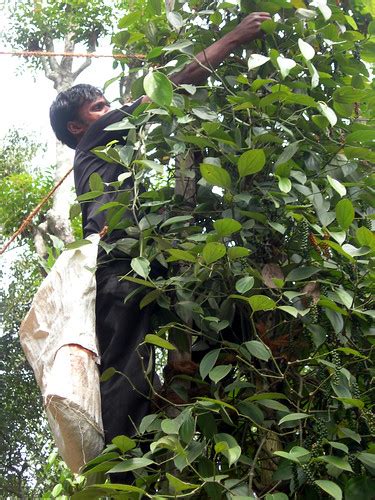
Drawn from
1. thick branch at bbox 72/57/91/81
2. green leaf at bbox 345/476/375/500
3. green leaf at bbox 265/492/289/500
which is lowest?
thick branch at bbox 72/57/91/81

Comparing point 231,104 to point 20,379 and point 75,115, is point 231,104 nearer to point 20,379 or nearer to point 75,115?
point 75,115

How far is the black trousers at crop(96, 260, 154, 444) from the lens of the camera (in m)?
1.55

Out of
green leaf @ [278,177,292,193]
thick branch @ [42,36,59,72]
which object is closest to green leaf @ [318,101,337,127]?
green leaf @ [278,177,292,193]

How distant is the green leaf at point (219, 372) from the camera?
1397 mm

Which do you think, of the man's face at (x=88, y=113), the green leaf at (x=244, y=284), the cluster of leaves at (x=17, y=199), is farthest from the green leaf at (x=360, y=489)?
the cluster of leaves at (x=17, y=199)

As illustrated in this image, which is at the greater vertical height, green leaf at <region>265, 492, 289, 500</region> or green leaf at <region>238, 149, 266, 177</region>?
green leaf at <region>238, 149, 266, 177</region>

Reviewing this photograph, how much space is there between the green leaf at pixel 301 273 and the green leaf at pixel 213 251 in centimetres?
14

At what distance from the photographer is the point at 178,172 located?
170 centimetres

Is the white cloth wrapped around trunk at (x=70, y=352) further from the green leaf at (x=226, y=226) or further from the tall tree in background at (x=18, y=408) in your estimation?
the tall tree in background at (x=18, y=408)

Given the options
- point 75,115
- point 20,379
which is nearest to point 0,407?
point 20,379

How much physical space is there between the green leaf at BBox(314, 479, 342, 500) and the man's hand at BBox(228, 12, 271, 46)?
0.88 m

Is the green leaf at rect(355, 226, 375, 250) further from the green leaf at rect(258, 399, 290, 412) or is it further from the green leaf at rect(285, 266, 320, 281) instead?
the green leaf at rect(258, 399, 290, 412)

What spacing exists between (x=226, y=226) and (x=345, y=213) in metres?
0.21

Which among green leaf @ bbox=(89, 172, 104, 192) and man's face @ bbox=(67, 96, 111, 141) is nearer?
green leaf @ bbox=(89, 172, 104, 192)
